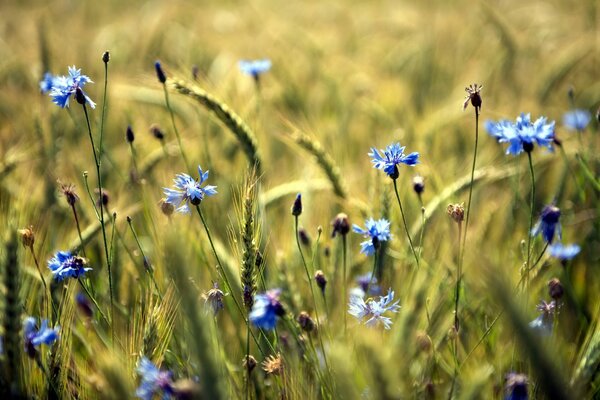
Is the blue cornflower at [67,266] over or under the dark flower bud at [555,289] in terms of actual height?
over

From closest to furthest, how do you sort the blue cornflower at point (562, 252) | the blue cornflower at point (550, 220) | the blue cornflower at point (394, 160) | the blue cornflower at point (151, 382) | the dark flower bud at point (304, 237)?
the blue cornflower at point (151, 382)
the blue cornflower at point (550, 220)
the blue cornflower at point (394, 160)
the blue cornflower at point (562, 252)
the dark flower bud at point (304, 237)

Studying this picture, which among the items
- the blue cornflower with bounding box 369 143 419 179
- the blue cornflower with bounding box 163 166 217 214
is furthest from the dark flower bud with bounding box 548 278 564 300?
the blue cornflower with bounding box 163 166 217 214

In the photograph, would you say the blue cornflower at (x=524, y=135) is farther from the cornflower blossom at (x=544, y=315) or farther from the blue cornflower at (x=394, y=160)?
the cornflower blossom at (x=544, y=315)

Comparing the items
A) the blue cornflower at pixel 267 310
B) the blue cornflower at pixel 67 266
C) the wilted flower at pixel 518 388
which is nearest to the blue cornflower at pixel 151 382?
the blue cornflower at pixel 267 310

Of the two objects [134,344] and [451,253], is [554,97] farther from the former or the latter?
[134,344]

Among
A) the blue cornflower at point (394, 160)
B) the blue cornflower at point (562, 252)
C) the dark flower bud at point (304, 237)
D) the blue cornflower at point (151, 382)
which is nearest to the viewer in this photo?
the blue cornflower at point (151, 382)

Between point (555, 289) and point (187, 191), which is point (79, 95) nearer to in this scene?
point (187, 191)

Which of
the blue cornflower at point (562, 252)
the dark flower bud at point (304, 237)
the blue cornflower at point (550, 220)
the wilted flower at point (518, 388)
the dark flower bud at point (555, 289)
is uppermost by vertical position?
the dark flower bud at point (304, 237)

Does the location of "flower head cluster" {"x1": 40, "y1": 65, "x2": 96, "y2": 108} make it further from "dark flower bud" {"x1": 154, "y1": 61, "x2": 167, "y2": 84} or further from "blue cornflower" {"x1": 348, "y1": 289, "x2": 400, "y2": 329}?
"blue cornflower" {"x1": 348, "y1": 289, "x2": 400, "y2": 329}
